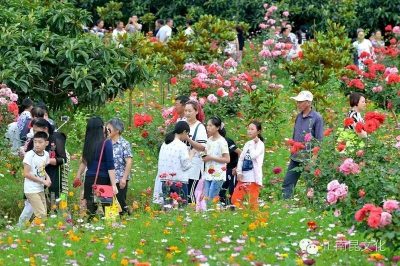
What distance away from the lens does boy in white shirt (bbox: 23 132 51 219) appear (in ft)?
35.7

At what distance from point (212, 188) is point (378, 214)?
419 cm

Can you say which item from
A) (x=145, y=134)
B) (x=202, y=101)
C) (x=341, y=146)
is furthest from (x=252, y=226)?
(x=202, y=101)

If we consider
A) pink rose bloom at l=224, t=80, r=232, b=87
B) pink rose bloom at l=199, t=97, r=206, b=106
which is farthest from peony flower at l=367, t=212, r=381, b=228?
pink rose bloom at l=224, t=80, r=232, b=87

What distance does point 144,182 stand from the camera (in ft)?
45.9

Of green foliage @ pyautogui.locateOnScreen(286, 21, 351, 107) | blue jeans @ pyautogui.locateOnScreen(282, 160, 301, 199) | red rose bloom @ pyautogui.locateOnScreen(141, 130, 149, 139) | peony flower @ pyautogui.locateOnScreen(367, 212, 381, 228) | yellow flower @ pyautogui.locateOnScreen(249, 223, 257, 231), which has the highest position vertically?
green foliage @ pyautogui.locateOnScreen(286, 21, 351, 107)

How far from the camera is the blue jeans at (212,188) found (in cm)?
1188

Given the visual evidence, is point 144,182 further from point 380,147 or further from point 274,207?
point 380,147

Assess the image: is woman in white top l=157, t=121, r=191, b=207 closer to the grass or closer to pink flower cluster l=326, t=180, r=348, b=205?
the grass

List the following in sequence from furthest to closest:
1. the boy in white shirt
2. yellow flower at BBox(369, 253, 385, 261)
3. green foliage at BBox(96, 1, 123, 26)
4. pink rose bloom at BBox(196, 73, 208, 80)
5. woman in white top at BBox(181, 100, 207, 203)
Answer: green foliage at BBox(96, 1, 123, 26), pink rose bloom at BBox(196, 73, 208, 80), woman in white top at BBox(181, 100, 207, 203), the boy in white shirt, yellow flower at BBox(369, 253, 385, 261)

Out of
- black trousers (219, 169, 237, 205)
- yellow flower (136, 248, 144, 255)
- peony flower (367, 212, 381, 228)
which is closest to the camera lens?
peony flower (367, 212, 381, 228)

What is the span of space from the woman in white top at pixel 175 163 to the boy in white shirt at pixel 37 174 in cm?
124

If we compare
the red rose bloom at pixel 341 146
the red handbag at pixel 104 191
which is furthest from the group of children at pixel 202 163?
the red rose bloom at pixel 341 146

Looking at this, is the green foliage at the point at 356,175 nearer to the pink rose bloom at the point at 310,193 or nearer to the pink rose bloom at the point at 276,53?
the pink rose bloom at the point at 310,193

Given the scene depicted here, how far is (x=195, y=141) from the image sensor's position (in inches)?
469
